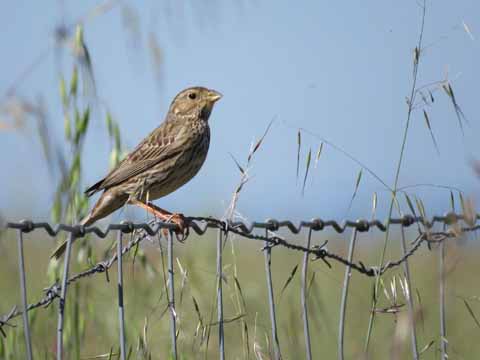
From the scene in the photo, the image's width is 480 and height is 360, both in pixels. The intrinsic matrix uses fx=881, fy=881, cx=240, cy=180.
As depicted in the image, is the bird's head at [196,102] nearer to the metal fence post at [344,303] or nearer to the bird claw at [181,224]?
the bird claw at [181,224]

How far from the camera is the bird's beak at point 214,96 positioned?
24.1 feet

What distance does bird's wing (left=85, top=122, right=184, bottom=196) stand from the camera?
21.3 feet

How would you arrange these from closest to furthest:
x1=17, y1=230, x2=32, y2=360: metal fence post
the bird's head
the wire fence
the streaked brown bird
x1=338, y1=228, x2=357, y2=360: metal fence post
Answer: x1=17, y1=230, x2=32, y2=360: metal fence post → the wire fence → x1=338, y1=228, x2=357, y2=360: metal fence post → the streaked brown bird → the bird's head

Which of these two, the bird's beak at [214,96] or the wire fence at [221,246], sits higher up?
the bird's beak at [214,96]

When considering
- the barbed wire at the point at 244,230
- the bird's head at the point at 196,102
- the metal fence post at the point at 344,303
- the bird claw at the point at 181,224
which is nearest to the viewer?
the barbed wire at the point at 244,230

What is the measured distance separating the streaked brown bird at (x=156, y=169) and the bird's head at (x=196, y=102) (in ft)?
0.65

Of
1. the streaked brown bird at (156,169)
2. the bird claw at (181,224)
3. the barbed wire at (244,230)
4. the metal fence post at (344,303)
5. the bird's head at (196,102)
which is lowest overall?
the metal fence post at (344,303)

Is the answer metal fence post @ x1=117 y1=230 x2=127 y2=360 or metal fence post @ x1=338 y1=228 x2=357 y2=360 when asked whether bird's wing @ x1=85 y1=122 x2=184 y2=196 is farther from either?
metal fence post @ x1=117 y1=230 x2=127 y2=360

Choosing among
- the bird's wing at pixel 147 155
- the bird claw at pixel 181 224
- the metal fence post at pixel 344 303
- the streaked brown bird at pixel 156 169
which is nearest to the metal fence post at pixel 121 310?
the metal fence post at pixel 344 303

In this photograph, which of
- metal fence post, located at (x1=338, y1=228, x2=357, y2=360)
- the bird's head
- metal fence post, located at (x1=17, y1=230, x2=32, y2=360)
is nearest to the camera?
metal fence post, located at (x1=17, y1=230, x2=32, y2=360)

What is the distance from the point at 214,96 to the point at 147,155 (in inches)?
37.0

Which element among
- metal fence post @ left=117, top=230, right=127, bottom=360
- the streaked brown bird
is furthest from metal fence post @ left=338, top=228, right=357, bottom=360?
the streaked brown bird

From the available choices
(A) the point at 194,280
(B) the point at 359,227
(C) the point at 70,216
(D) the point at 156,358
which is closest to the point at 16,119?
(C) the point at 70,216

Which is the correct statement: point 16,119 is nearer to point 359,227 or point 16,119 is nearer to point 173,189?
point 359,227
